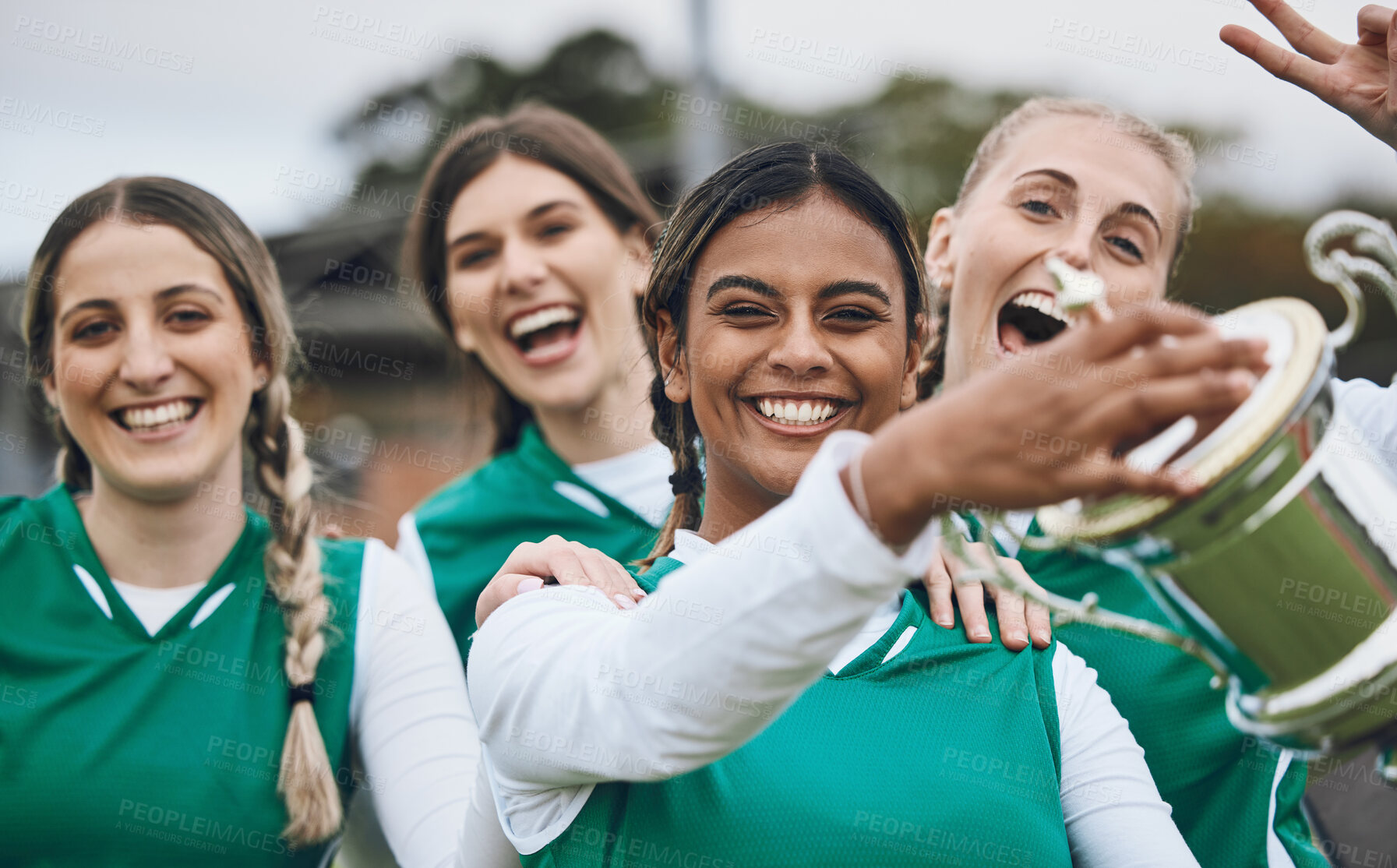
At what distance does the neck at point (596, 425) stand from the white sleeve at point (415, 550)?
17.2 inches

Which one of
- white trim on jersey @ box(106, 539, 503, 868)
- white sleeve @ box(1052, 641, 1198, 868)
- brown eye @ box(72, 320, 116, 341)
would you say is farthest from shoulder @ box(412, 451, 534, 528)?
white sleeve @ box(1052, 641, 1198, 868)

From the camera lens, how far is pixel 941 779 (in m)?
1.53

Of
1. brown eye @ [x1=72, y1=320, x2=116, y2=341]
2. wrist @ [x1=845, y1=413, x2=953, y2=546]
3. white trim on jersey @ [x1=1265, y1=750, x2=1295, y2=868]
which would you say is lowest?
white trim on jersey @ [x1=1265, y1=750, x2=1295, y2=868]

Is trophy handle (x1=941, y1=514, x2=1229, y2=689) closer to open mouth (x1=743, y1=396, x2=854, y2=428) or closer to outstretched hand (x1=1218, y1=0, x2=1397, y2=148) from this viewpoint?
open mouth (x1=743, y1=396, x2=854, y2=428)

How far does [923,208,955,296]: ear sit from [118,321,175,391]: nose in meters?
1.58

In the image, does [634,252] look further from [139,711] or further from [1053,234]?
[139,711]

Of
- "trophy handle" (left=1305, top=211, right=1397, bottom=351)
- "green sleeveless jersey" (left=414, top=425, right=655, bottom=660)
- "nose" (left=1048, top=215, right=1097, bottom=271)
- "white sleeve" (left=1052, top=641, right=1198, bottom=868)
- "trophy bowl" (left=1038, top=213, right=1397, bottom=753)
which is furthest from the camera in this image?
"green sleeveless jersey" (left=414, top=425, right=655, bottom=660)

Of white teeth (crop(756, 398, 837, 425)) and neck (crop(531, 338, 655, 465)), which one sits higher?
neck (crop(531, 338, 655, 465))

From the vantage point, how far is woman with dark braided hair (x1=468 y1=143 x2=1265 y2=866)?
98 centimetres

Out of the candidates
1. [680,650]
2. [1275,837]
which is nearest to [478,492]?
[1275,837]

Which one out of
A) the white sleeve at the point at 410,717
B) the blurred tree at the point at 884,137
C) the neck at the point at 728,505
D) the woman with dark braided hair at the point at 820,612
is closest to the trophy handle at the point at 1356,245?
the woman with dark braided hair at the point at 820,612

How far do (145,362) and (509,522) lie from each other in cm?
112

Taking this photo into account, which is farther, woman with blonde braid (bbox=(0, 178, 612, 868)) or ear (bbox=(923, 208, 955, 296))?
ear (bbox=(923, 208, 955, 296))

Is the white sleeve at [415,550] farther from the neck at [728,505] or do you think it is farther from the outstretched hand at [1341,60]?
the outstretched hand at [1341,60]
